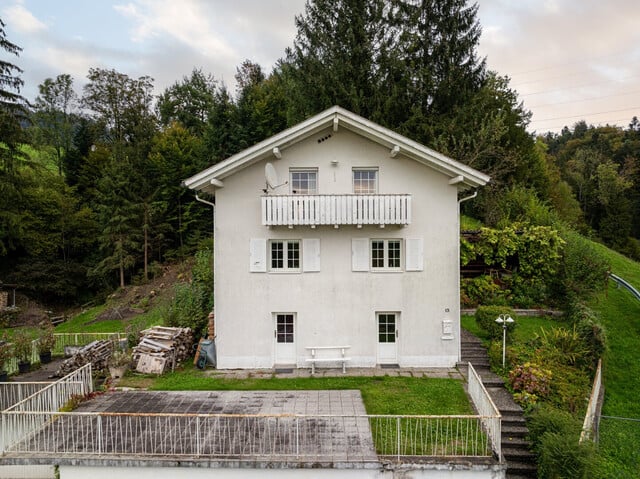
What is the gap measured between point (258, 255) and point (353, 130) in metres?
5.43

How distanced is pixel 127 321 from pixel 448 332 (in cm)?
2056

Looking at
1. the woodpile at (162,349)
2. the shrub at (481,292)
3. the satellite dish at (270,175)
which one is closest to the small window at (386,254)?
the satellite dish at (270,175)

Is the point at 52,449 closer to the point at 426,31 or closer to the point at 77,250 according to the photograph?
the point at 426,31

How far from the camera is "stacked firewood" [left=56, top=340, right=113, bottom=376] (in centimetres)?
1317

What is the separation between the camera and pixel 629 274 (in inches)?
885

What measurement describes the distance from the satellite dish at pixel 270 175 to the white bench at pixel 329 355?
5768 mm

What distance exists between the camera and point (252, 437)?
867 cm

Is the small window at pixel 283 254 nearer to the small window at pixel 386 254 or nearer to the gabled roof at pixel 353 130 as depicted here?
the small window at pixel 386 254

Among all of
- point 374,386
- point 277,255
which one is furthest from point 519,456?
point 277,255

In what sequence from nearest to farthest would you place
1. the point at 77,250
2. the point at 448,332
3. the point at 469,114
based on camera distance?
the point at 448,332
the point at 469,114
the point at 77,250

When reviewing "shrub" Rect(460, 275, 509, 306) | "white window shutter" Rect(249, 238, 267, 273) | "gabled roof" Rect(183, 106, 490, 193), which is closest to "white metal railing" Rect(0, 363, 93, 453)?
"white window shutter" Rect(249, 238, 267, 273)

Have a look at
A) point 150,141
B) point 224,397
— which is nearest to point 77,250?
point 150,141

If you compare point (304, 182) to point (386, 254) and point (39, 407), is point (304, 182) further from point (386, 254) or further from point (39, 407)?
point (39, 407)

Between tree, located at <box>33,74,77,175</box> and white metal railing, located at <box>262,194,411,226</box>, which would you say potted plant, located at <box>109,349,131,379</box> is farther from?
tree, located at <box>33,74,77,175</box>
